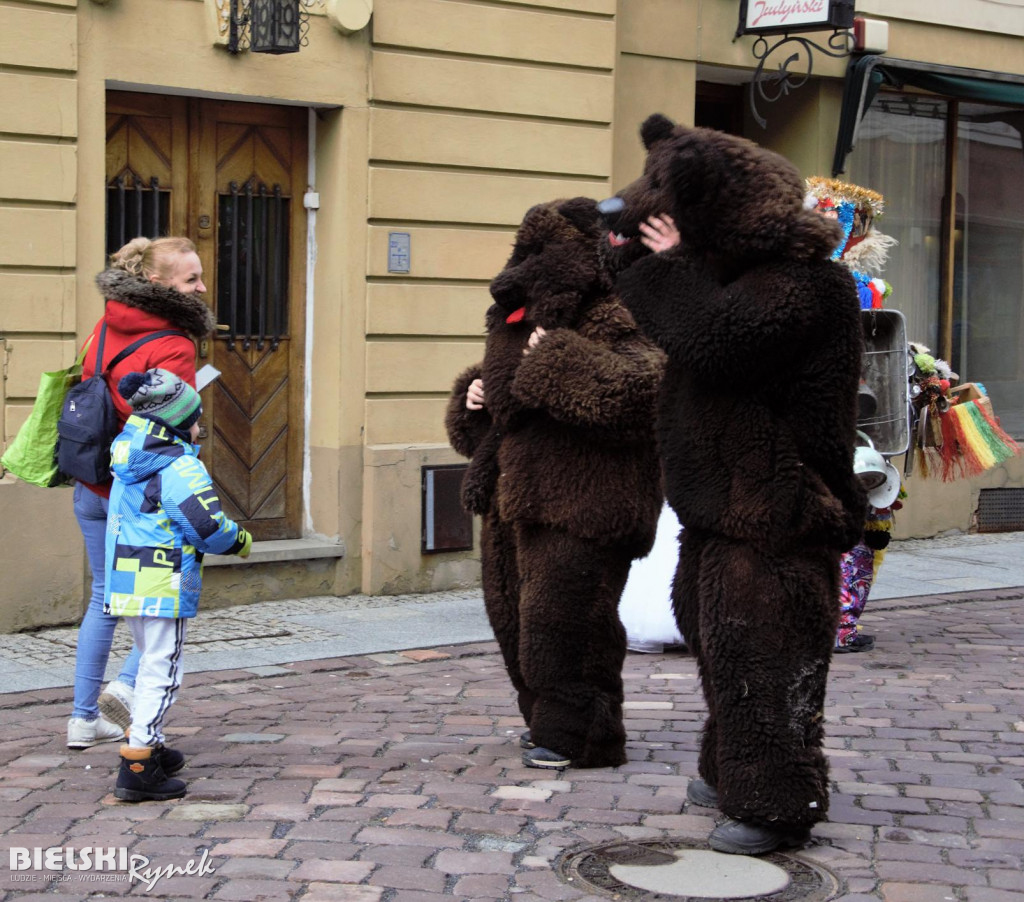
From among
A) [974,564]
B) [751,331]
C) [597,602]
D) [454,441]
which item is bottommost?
[974,564]

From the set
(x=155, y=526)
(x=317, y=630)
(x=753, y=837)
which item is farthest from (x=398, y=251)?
(x=753, y=837)

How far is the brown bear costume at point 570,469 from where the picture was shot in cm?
490

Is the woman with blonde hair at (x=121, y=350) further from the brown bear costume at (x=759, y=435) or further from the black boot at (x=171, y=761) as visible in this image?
the brown bear costume at (x=759, y=435)

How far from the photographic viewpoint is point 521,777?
5027mm

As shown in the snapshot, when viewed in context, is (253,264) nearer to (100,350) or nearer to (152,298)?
(100,350)

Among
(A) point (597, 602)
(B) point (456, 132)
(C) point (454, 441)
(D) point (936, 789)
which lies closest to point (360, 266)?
(B) point (456, 132)

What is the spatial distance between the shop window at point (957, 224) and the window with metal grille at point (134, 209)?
5479mm

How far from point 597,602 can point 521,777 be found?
24.6 inches

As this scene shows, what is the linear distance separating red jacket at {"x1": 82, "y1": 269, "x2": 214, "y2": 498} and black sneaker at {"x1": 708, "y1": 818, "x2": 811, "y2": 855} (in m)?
2.33

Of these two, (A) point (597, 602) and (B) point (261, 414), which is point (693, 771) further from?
(B) point (261, 414)

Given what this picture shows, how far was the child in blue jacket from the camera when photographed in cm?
469

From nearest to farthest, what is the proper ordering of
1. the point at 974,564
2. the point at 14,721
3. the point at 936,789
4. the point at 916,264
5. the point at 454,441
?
the point at 936,789 < the point at 454,441 < the point at 14,721 < the point at 974,564 < the point at 916,264

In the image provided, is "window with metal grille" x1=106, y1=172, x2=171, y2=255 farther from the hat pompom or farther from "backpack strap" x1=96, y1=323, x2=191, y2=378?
the hat pompom

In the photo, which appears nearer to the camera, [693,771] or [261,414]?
[693,771]
